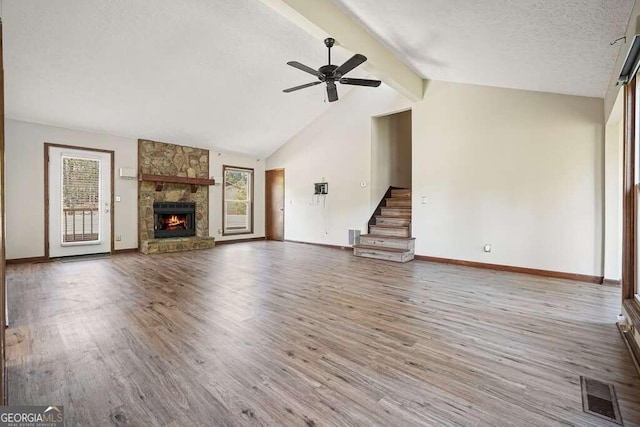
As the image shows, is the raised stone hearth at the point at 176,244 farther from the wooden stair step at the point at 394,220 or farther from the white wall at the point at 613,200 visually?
the white wall at the point at 613,200

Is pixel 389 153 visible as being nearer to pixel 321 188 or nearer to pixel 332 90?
pixel 321 188

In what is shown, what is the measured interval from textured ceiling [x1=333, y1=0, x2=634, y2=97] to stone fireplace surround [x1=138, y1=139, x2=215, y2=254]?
17.5ft

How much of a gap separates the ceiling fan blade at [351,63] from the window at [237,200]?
5.19 meters

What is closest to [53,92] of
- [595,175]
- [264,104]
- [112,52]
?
[112,52]

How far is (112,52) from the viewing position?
407cm

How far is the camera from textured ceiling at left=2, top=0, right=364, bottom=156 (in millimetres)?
3564

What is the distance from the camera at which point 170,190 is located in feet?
23.5

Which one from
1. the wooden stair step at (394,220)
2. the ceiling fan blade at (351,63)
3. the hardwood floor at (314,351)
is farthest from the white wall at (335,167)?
the hardwood floor at (314,351)

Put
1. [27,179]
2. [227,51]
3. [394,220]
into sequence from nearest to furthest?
[227,51] → [27,179] → [394,220]

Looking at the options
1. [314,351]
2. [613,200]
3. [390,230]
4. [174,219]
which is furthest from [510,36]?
[174,219]

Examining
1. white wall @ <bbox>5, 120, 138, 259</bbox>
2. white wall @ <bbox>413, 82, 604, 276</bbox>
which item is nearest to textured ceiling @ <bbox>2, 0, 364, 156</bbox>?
white wall @ <bbox>5, 120, 138, 259</bbox>

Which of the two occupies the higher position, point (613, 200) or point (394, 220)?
point (613, 200)

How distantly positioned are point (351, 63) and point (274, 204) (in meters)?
5.85

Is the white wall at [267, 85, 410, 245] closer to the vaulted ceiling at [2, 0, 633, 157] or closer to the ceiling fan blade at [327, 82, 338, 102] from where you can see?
the vaulted ceiling at [2, 0, 633, 157]
